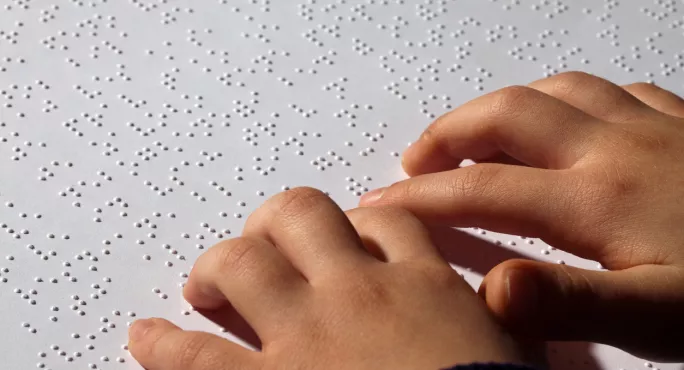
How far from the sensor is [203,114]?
29.2 inches

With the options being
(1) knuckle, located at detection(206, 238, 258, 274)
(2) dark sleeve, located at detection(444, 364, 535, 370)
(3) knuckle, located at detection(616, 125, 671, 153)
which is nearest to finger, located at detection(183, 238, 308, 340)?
(1) knuckle, located at detection(206, 238, 258, 274)

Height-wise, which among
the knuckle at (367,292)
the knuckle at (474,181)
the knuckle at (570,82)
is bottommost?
the knuckle at (367,292)

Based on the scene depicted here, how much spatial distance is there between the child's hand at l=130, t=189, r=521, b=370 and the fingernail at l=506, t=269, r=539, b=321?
0.02m

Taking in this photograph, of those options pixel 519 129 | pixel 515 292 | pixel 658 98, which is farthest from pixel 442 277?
pixel 658 98

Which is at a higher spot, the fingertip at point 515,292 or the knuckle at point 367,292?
the knuckle at point 367,292

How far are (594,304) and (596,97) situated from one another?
0.20m

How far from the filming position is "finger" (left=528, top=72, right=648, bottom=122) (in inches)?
25.2

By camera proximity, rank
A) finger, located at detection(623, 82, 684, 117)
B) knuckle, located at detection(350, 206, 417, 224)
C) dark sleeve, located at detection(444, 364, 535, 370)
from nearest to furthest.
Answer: dark sleeve, located at detection(444, 364, 535, 370), knuckle, located at detection(350, 206, 417, 224), finger, located at detection(623, 82, 684, 117)

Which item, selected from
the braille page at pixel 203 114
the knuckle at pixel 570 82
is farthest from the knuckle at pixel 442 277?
the knuckle at pixel 570 82

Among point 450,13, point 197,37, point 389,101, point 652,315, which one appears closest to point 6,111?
point 197,37

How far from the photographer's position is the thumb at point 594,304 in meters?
0.50

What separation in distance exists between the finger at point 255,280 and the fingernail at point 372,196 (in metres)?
0.13

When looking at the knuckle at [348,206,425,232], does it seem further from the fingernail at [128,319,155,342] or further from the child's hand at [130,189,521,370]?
the fingernail at [128,319,155,342]

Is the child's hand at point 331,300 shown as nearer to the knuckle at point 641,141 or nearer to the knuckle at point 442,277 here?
the knuckle at point 442,277
